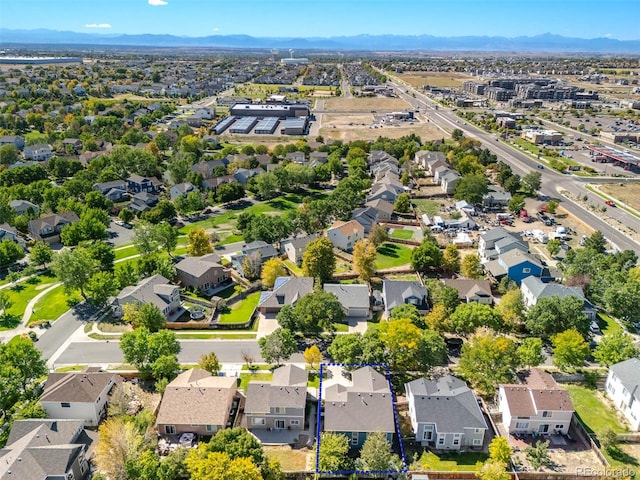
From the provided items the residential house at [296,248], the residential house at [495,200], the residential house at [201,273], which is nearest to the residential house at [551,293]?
the residential house at [296,248]

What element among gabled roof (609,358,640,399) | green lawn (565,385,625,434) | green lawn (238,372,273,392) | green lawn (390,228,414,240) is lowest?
green lawn (390,228,414,240)

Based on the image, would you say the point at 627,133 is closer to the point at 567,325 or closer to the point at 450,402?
the point at 567,325

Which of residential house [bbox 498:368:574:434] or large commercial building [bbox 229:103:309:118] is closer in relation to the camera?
residential house [bbox 498:368:574:434]

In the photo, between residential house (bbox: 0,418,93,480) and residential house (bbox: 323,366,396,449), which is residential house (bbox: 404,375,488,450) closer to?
residential house (bbox: 323,366,396,449)

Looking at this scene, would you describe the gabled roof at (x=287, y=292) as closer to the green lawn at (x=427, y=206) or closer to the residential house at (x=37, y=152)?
the green lawn at (x=427, y=206)

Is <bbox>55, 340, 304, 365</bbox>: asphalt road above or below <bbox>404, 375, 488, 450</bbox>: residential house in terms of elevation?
below

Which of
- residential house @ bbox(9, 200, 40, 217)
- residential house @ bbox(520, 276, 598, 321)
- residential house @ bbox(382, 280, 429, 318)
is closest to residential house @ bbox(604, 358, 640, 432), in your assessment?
residential house @ bbox(520, 276, 598, 321)

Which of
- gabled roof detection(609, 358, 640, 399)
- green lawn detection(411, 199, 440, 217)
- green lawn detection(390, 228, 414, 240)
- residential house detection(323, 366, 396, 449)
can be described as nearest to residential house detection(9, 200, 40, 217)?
green lawn detection(390, 228, 414, 240)

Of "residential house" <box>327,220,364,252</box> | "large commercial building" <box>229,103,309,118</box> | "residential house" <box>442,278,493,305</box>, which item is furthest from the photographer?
"large commercial building" <box>229,103,309,118</box>

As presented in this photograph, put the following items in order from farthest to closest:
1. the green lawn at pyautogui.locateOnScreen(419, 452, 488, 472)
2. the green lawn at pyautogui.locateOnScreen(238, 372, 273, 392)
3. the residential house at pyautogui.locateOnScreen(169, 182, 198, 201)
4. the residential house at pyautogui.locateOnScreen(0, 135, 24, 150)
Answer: the residential house at pyautogui.locateOnScreen(0, 135, 24, 150), the residential house at pyautogui.locateOnScreen(169, 182, 198, 201), the green lawn at pyautogui.locateOnScreen(238, 372, 273, 392), the green lawn at pyautogui.locateOnScreen(419, 452, 488, 472)
